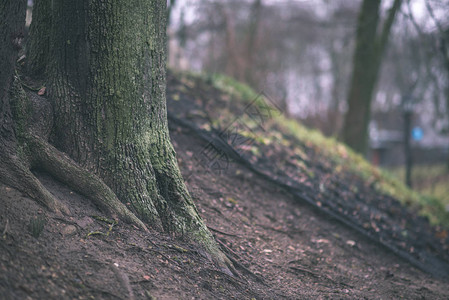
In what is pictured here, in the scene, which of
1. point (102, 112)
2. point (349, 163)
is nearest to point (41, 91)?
point (102, 112)

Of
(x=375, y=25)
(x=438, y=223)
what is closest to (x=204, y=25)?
(x=375, y=25)

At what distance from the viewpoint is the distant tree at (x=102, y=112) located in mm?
2957

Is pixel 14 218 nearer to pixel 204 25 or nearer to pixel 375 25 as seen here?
pixel 375 25

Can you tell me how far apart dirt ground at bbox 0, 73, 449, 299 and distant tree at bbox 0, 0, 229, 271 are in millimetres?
172

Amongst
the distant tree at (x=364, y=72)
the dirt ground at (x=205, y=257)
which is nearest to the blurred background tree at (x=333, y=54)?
the distant tree at (x=364, y=72)

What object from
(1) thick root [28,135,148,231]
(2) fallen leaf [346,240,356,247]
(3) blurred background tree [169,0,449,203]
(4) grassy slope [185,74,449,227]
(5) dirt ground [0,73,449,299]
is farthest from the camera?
(3) blurred background tree [169,0,449,203]

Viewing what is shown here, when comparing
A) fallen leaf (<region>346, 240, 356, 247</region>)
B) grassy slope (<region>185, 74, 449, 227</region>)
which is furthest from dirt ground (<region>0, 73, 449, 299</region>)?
grassy slope (<region>185, 74, 449, 227</region>)

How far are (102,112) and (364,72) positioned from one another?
7326 millimetres

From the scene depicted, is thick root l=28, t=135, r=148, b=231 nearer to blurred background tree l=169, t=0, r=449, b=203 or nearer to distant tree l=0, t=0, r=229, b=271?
distant tree l=0, t=0, r=229, b=271

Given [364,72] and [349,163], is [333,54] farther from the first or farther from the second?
[349,163]

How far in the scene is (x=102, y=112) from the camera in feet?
10.1

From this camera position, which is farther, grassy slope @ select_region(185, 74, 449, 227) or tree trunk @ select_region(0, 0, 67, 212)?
grassy slope @ select_region(185, 74, 449, 227)

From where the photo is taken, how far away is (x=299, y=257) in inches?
157

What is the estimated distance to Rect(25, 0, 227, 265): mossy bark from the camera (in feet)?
9.98
